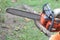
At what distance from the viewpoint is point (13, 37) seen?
4.57m

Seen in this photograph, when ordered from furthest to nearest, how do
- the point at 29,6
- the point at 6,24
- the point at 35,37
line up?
the point at 29,6, the point at 6,24, the point at 35,37

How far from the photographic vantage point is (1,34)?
457cm

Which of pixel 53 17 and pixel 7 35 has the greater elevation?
pixel 53 17

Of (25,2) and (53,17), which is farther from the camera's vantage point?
(25,2)

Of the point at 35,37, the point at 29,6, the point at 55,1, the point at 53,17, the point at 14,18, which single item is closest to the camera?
the point at 53,17

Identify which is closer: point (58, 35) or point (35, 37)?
point (58, 35)

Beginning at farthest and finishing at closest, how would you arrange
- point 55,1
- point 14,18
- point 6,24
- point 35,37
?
point 55,1 → point 14,18 → point 6,24 → point 35,37

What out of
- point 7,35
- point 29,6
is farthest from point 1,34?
point 29,6

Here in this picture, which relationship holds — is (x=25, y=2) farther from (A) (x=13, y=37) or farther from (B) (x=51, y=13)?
(B) (x=51, y=13)

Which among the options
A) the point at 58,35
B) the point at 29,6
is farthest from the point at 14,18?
the point at 58,35

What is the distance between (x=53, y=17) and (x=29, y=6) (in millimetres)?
3021

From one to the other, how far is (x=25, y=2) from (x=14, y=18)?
1.01m

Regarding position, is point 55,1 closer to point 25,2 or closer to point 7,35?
point 25,2

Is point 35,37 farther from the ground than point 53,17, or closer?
closer
